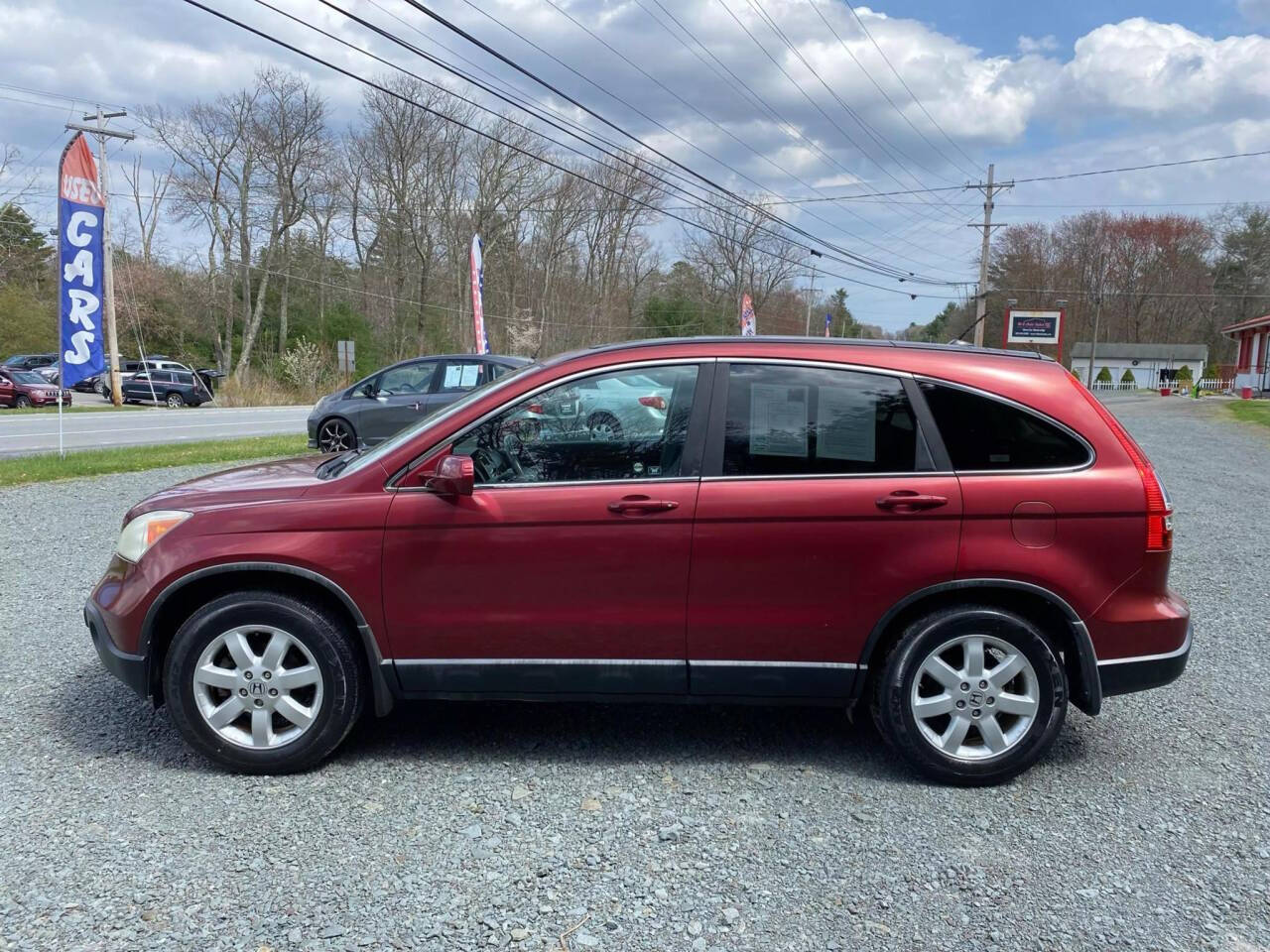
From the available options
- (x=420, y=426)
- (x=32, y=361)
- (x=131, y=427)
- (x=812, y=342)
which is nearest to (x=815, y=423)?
(x=812, y=342)

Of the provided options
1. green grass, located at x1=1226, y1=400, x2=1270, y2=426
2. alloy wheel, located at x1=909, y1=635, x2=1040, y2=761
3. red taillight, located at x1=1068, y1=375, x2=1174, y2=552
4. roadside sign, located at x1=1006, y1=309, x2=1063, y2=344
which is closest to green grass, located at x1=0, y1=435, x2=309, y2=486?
alloy wheel, located at x1=909, y1=635, x2=1040, y2=761

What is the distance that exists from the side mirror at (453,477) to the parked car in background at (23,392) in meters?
34.5

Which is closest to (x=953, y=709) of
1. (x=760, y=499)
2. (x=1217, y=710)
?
(x=760, y=499)

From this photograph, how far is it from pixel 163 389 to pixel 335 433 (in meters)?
25.9

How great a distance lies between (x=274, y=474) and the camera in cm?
402

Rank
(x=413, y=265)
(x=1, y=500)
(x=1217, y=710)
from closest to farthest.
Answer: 1. (x=1217, y=710)
2. (x=1, y=500)
3. (x=413, y=265)

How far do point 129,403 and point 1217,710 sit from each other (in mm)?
40328

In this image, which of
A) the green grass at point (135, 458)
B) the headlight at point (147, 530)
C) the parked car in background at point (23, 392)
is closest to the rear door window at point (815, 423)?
the headlight at point (147, 530)

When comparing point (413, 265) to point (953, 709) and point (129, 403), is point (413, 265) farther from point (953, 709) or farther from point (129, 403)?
point (953, 709)

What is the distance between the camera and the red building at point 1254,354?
161ft

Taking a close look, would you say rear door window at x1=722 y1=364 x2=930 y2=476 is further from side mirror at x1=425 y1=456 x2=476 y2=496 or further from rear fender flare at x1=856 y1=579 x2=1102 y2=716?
side mirror at x1=425 y1=456 x2=476 y2=496

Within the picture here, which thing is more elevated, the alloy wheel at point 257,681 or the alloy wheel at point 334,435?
the alloy wheel at point 334,435

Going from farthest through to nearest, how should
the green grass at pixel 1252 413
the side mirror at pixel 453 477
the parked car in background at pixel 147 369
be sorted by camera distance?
1. the parked car in background at pixel 147 369
2. the green grass at pixel 1252 413
3. the side mirror at pixel 453 477

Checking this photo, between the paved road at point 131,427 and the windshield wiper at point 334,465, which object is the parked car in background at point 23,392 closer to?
the paved road at point 131,427
